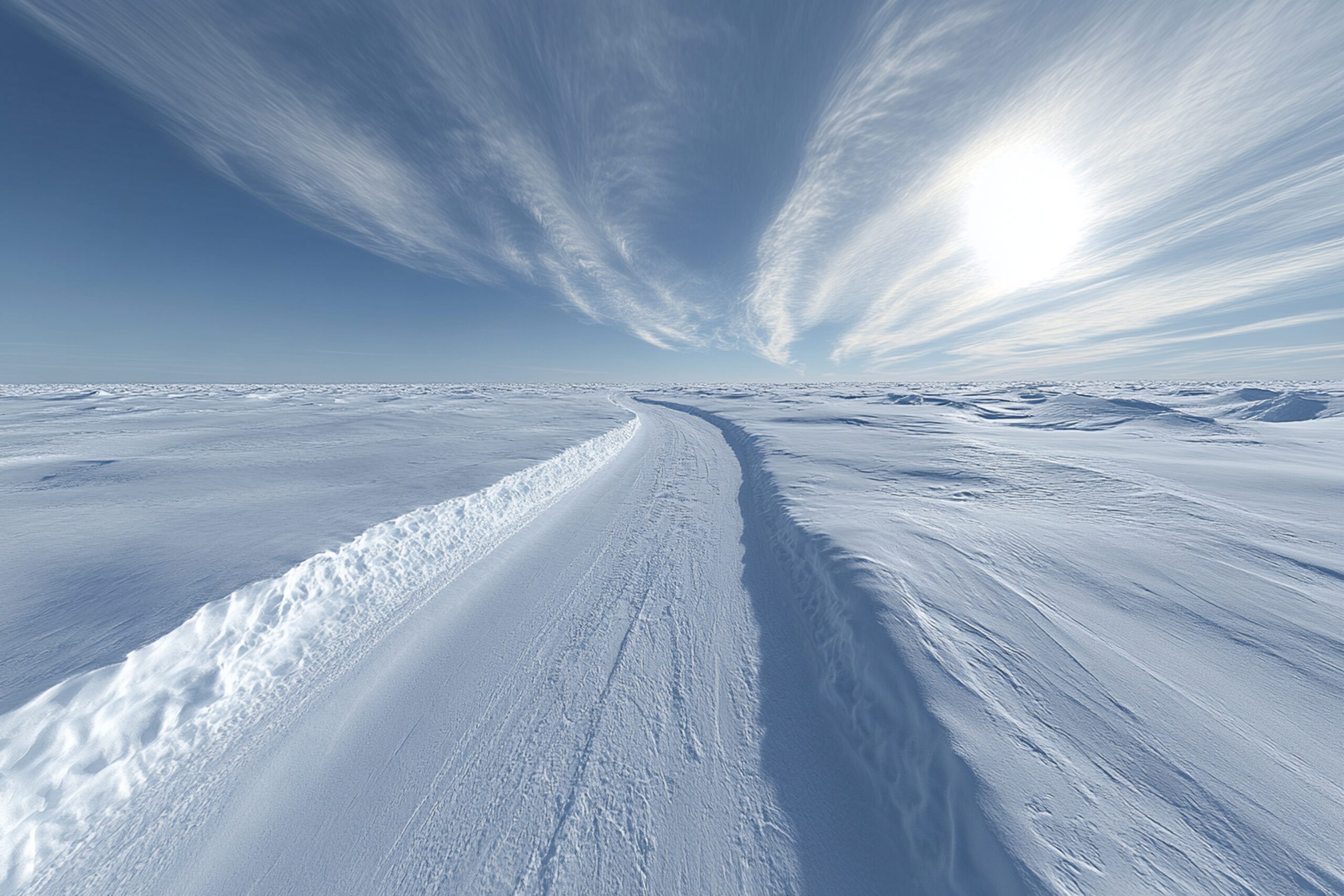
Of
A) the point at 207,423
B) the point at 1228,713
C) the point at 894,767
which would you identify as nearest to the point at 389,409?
the point at 207,423

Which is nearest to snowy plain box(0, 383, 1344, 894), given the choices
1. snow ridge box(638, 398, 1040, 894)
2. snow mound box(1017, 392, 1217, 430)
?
snow ridge box(638, 398, 1040, 894)

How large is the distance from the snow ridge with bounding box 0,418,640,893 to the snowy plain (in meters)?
0.02

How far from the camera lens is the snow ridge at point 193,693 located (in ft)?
8.64

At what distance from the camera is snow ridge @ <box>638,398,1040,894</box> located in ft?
7.84

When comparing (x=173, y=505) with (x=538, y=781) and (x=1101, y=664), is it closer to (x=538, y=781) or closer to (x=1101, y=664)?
(x=538, y=781)

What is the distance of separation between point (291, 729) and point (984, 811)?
16.7ft

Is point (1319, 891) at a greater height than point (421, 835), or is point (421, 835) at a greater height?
point (1319, 891)

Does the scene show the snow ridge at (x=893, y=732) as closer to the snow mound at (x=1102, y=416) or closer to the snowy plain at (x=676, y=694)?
the snowy plain at (x=676, y=694)

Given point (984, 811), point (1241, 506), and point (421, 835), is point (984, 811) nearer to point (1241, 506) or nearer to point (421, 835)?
point (421, 835)

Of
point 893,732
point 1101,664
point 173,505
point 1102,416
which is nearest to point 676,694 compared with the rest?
point 893,732

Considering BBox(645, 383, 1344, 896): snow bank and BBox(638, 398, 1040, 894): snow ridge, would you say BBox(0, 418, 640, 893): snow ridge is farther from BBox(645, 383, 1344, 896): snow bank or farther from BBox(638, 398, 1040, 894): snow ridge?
BBox(645, 383, 1344, 896): snow bank

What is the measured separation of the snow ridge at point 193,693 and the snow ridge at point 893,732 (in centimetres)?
476

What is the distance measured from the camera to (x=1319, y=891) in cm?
212

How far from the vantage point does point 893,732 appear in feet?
10.5
